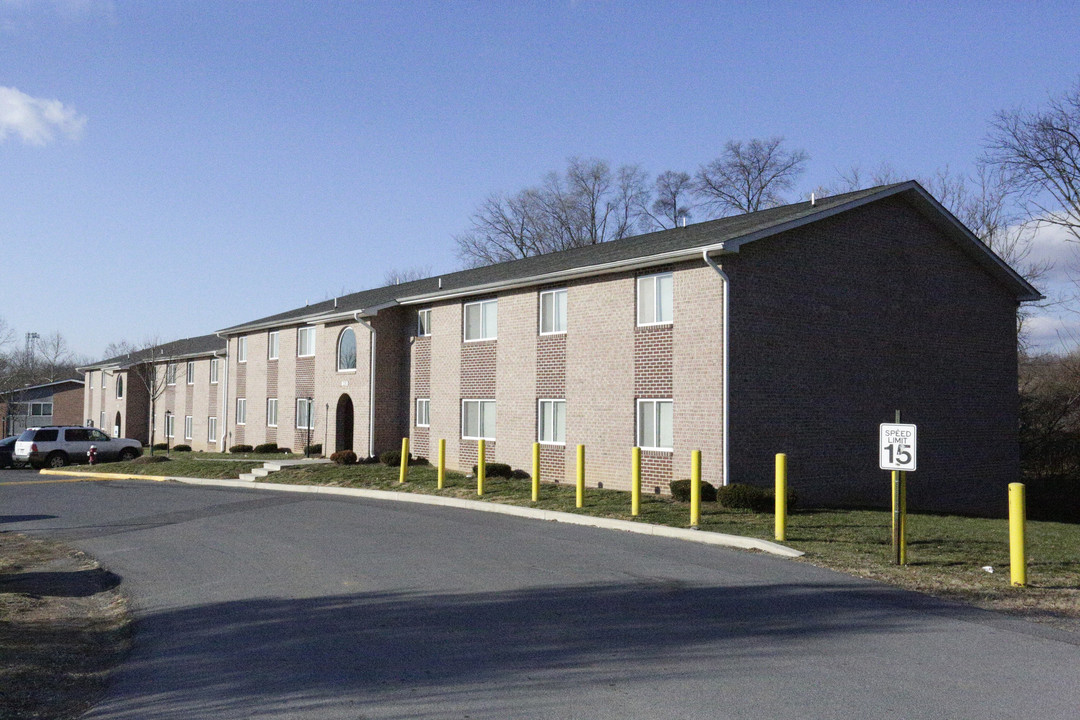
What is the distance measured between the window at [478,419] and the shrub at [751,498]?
10.1 meters

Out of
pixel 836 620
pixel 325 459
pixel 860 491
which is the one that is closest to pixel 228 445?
pixel 325 459

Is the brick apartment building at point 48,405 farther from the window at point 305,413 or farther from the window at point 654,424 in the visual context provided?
the window at point 654,424

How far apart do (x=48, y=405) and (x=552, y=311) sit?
61540mm

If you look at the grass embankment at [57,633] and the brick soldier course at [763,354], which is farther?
the brick soldier course at [763,354]

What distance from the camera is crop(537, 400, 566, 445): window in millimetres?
23372

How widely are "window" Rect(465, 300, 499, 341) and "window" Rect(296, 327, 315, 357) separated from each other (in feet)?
33.0

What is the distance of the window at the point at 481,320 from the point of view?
2634 cm

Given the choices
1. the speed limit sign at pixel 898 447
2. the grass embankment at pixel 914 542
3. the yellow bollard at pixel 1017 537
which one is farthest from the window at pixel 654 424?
the yellow bollard at pixel 1017 537

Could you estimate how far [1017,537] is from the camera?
1061 cm

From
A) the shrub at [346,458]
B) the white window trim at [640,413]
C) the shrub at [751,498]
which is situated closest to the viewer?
the shrub at [751,498]

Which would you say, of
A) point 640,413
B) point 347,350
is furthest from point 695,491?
point 347,350

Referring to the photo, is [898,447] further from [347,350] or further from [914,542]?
[347,350]

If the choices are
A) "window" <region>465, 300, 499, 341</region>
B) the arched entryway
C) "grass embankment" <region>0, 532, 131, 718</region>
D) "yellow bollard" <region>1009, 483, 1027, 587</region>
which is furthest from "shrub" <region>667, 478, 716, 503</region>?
the arched entryway

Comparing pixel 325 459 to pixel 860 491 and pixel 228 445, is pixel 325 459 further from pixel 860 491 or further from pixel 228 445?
pixel 860 491
